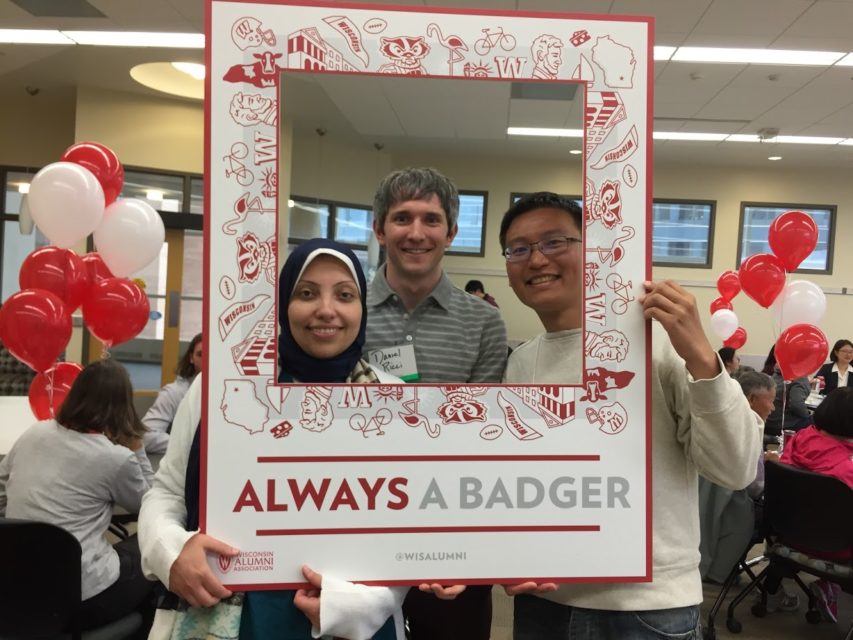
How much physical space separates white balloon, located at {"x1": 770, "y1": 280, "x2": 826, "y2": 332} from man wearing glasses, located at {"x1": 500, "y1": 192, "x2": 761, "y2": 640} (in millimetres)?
4328

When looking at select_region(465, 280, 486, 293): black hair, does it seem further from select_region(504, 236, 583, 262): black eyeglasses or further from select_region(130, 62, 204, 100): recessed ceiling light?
select_region(130, 62, 204, 100): recessed ceiling light

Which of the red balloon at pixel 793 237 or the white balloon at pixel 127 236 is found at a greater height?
the red balloon at pixel 793 237

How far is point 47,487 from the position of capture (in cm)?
222

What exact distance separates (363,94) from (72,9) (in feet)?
17.0

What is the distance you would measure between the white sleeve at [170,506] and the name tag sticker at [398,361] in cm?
32

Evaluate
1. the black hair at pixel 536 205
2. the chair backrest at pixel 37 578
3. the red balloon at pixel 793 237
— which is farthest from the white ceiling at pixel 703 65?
the chair backrest at pixel 37 578

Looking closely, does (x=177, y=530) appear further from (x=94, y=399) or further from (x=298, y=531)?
(x=94, y=399)

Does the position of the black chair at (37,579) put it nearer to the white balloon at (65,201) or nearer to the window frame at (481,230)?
the window frame at (481,230)

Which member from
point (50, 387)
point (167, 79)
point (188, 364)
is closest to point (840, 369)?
point (188, 364)

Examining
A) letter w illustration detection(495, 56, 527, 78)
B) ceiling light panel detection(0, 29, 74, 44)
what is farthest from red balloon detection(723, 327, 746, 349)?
ceiling light panel detection(0, 29, 74, 44)

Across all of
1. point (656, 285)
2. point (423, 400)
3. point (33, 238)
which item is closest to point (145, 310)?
point (423, 400)

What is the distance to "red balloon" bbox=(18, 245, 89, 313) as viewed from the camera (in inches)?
131

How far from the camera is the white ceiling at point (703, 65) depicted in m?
4.52

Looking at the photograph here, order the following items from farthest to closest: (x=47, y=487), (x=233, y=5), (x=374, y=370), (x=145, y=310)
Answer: (x=145, y=310) → (x=47, y=487) → (x=374, y=370) → (x=233, y=5)
